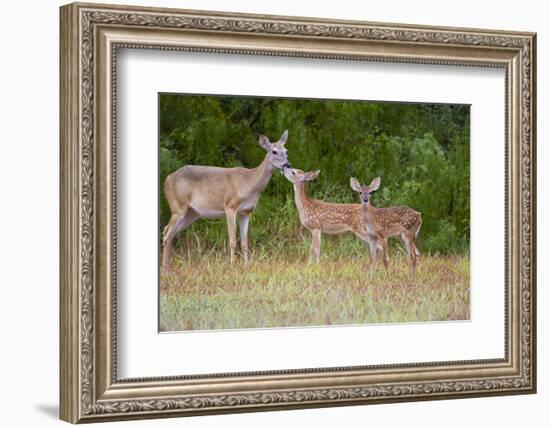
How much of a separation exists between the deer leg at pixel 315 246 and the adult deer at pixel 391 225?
0.28 m

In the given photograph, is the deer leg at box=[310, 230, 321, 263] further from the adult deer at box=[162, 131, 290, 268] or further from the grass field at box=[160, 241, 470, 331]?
the adult deer at box=[162, 131, 290, 268]

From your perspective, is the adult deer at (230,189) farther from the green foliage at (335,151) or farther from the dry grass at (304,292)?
the dry grass at (304,292)

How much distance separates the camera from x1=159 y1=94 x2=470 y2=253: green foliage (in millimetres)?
6191

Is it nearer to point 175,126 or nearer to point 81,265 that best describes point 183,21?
point 175,126

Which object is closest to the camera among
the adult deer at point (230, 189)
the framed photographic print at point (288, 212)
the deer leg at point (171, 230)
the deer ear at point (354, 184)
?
the framed photographic print at point (288, 212)

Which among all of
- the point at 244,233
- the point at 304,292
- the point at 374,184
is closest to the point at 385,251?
the point at 374,184

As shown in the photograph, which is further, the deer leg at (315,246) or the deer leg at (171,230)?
the deer leg at (315,246)

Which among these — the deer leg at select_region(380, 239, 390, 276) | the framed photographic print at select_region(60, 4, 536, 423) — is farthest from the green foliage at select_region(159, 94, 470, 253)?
the deer leg at select_region(380, 239, 390, 276)

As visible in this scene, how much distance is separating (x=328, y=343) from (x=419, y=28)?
1.54 metres

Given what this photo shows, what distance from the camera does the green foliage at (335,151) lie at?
6.19 metres

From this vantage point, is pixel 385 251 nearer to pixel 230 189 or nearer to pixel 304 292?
pixel 304 292

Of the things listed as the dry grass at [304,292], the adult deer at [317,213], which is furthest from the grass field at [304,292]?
the adult deer at [317,213]

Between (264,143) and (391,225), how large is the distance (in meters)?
0.78

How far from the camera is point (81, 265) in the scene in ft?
19.1
